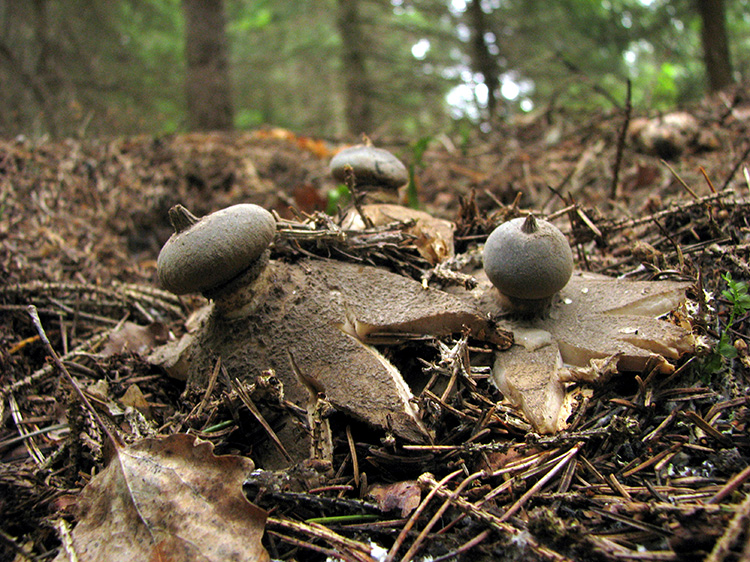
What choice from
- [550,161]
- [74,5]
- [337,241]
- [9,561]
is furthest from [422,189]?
[74,5]

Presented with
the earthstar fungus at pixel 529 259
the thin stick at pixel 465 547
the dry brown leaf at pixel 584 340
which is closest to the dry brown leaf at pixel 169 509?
the thin stick at pixel 465 547

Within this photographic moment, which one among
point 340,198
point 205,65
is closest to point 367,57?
point 205,65

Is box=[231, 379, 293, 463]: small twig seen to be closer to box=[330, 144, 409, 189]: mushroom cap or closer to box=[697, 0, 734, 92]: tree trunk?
box=[330, 144, 409, 189]: mushroom cap

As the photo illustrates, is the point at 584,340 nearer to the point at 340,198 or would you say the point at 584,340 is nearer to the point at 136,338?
the point at 340,198

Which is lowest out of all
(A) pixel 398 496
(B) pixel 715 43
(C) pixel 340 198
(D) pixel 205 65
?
(A) pixel 398 496

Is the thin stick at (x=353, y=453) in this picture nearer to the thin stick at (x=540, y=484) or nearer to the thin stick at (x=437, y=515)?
the thin stick at (x=437, y=515)

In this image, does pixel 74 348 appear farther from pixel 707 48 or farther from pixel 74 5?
pixel 74 5
